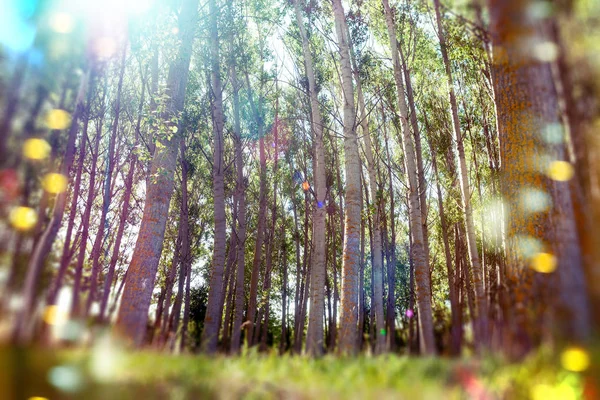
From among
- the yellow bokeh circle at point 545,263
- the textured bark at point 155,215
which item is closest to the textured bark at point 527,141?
the yellow bokeh circle at point 545,263

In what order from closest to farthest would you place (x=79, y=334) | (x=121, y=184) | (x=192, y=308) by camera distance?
(x=79, y=334) → (x=121, y=184) → (x=192, y=308)

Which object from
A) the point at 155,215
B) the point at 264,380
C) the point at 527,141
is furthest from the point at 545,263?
the point at 155,215

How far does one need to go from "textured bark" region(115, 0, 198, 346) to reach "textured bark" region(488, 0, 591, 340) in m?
4.34

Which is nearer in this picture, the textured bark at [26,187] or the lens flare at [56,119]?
the textured bark at [26,187]

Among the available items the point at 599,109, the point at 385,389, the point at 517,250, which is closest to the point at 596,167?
the point at 599,109

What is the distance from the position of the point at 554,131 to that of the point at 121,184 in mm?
16014

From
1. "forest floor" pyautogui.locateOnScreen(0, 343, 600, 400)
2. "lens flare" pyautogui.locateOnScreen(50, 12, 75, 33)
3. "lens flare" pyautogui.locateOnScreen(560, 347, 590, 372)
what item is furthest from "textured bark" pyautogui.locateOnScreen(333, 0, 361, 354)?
"lens flare" pyautogui.locateOnScreen(50, 12, 75, 33)

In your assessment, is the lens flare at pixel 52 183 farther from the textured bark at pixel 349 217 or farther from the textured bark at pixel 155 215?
the textured bark at pixel 349 217

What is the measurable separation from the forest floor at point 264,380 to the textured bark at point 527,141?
433mm

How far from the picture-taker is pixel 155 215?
648cm

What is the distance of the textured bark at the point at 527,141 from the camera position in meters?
2.68

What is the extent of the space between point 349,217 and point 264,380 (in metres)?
Answer: 5.17

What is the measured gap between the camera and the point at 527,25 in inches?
110

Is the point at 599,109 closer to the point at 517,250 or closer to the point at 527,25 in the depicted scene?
the point at 527,25
